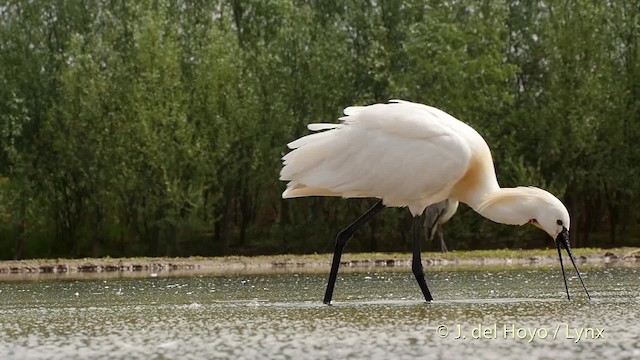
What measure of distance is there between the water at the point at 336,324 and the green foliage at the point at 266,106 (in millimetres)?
21316

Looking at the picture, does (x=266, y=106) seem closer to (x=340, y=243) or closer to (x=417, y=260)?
(x=340, y=243)

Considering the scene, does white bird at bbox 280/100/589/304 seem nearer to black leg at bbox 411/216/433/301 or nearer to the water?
black leg at bbox 411/216/433/301

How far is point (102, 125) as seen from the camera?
33844 millimetres

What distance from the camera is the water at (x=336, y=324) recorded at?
651cm

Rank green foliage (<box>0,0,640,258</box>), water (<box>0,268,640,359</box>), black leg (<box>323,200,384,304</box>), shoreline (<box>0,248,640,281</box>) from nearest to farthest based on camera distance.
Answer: water (<box>0,268,640,359</box>) < black leg (<box>323,200,384,304</box>) < shoreline (<box>0,248,640,281</box>) < green foliage (<box>0,0,640,258</box>)

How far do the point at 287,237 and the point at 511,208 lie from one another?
26.6m

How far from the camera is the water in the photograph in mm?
6508

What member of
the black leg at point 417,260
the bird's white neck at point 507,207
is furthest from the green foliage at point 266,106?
the bird's white neck at point 507,207

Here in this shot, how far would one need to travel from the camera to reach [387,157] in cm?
965

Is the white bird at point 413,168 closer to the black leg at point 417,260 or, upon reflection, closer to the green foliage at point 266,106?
the black leg at point 417,260

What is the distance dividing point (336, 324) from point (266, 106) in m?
28.1

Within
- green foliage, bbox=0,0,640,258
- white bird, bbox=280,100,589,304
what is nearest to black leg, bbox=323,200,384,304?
white bird, bbox=280,100,589,304

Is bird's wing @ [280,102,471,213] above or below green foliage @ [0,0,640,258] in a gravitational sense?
below

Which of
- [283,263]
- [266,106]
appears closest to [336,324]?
[283,263]
